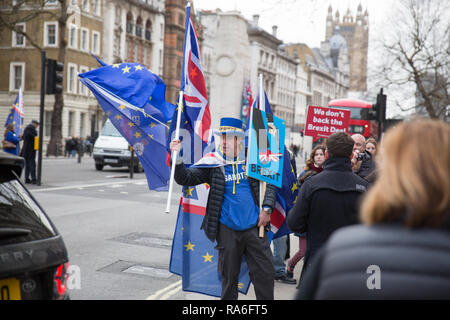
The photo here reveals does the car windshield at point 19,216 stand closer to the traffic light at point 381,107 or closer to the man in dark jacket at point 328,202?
the man in dark jacket at point 328,202

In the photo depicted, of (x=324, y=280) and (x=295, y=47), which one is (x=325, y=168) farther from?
(x=295, y=47)

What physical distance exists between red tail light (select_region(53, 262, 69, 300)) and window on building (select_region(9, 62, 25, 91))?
50204 millimetres

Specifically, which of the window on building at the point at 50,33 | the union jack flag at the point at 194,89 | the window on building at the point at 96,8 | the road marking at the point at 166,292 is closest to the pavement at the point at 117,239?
the road marking at the point at 166,292

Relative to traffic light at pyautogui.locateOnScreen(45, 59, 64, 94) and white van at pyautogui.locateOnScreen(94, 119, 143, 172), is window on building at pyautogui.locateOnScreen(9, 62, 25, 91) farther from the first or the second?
traffic light at pyautogui.locateOnScreen(45, 59, 64, 94)

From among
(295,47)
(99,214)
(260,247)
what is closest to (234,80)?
(99,214)

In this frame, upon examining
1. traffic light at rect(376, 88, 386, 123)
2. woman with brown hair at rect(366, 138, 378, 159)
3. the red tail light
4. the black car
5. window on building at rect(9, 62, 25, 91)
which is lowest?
the red tail light

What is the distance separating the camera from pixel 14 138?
1719 centimetres

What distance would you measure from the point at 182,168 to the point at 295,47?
12833cm

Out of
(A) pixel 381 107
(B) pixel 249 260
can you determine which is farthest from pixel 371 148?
(A) pixel 381 107

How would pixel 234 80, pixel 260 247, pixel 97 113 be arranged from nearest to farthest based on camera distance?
1. pixel 260 247
2. pixel 234 80
3. pixel 97 113

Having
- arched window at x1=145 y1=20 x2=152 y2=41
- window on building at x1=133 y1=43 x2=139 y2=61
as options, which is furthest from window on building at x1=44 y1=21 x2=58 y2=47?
arched window at x1=145 y1=20 x2=152 y2=41

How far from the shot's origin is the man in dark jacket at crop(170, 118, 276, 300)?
16.9 ft

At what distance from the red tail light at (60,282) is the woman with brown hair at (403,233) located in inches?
63.2
